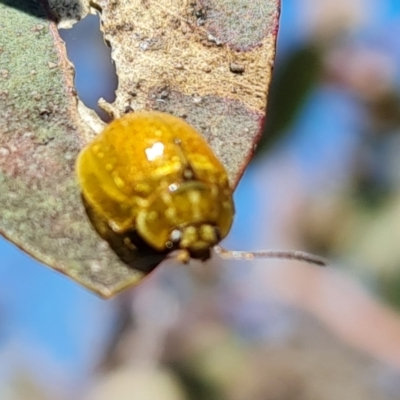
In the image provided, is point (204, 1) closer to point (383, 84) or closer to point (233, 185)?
point (233, 185)

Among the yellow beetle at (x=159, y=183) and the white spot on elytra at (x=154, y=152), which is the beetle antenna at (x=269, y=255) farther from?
the white spot on elytra at (x=154, y=152)

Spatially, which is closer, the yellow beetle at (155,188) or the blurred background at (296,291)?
the yellow beetle at (155,188)

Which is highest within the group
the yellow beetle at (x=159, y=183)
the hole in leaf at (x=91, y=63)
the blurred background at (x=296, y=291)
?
the hole in leaf at (x=91, y=63)

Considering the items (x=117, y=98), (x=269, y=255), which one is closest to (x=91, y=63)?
(x=117, y=98)

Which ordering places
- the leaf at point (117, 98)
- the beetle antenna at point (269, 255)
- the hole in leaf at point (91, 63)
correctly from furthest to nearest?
the beetle antenna at point (269, 255) → the hole in leaf at point (91, 63) → the leaf at point (117, 98)

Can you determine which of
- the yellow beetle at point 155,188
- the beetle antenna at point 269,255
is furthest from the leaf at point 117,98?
the beetle antenna at point 269,255

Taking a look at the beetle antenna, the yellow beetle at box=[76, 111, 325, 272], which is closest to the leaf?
the yellow beetle at box=[76, 111, 325, 272]

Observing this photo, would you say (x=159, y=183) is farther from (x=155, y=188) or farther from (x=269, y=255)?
(x=269, y=255)

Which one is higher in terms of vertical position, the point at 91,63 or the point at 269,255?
the point at 91,63
